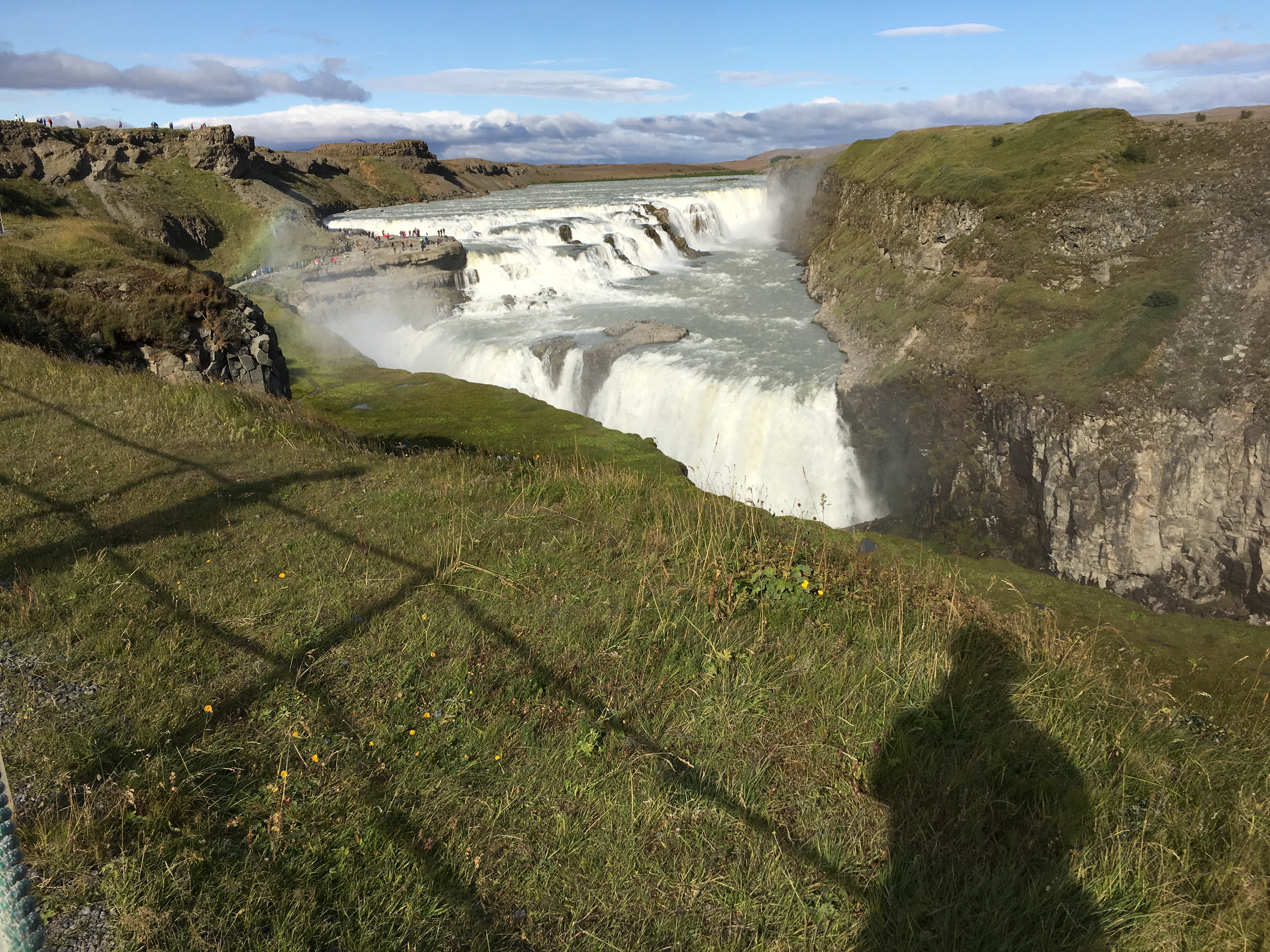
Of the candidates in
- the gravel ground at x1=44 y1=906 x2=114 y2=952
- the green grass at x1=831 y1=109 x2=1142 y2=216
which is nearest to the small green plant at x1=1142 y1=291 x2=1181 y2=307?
the green grass at x1=831 y1=109 x2=1142 y2=216

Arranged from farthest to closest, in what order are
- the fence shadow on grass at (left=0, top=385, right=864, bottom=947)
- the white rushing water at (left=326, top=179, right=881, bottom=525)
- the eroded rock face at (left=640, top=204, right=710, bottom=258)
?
the eroded rock face at (left=640, top=204, right=710, bottom=258) → the white rushing water at (left=326, top=179, right=881, bottom=525) → the fence shadow on grass at (left=0, top=385, right=864, bottom=947)

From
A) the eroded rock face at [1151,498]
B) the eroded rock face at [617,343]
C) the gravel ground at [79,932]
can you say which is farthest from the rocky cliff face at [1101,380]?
the gravel ground at [79,932]

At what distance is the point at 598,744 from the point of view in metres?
4.09

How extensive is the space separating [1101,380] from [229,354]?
2550cm

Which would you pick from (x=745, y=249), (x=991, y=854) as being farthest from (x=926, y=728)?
(x=745, y=249)

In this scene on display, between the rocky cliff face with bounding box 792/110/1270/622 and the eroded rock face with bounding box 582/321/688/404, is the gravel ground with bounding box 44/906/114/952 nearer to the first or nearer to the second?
the rocky cliff face with bounding box 792/110/1270/622

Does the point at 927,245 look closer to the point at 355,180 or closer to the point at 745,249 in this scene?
the point at 745,249

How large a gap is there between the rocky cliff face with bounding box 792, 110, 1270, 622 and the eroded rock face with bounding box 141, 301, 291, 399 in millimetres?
18650

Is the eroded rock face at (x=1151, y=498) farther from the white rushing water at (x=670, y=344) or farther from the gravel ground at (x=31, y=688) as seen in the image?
the gravel ground at (x=31, y=688)

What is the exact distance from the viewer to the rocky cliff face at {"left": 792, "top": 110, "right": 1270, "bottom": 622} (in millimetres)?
18359

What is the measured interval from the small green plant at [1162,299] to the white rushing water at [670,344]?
9.83 m

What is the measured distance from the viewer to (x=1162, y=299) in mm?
21297

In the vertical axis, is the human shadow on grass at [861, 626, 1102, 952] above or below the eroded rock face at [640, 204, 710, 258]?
below

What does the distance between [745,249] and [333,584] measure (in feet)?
180
